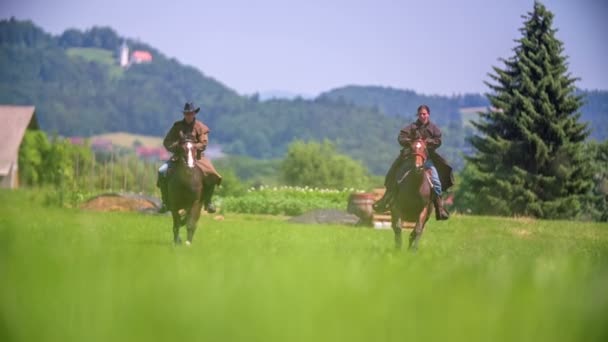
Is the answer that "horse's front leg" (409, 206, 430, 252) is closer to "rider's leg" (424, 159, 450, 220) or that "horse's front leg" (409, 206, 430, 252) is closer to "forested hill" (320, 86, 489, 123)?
"rider's leg" (424, 159, 450, 220)

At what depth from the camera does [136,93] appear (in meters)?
10.8

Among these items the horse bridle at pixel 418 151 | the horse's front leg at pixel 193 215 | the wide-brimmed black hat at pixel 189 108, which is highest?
the wide-brimmed black hat at pixel 189 108

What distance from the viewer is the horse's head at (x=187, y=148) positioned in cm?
990

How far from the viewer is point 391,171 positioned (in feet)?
35.6

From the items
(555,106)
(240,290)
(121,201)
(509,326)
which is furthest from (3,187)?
(121,201)

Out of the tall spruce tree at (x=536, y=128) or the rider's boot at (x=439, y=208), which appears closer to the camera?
the tall spruce tree at (x=536, y=128)

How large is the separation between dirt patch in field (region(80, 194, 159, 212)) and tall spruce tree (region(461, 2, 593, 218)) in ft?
40.7

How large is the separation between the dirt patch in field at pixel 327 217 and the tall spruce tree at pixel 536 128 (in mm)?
10603

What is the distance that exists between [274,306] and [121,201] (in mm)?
18532

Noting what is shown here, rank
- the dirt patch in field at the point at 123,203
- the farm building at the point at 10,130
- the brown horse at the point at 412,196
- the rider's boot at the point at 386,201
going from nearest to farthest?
1. the farm building at the point at 10,130
2. the brown horse at the point at 412,196
3. the rider's boot at the point at 386,201
4. the dirt patch in field at the point at 123,203

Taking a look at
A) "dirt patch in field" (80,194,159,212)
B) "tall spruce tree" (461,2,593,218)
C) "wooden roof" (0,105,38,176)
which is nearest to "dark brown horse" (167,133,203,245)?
"wooden roof" (0,105,38,176)

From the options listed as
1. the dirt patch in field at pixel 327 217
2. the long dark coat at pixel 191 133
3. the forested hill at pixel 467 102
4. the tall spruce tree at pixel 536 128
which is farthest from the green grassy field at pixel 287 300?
the dirt patch in field at pixel 327 217

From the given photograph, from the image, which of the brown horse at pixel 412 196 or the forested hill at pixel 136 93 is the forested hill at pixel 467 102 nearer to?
the forested hill at pixel 136 93

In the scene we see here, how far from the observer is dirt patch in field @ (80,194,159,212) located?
1809cm
